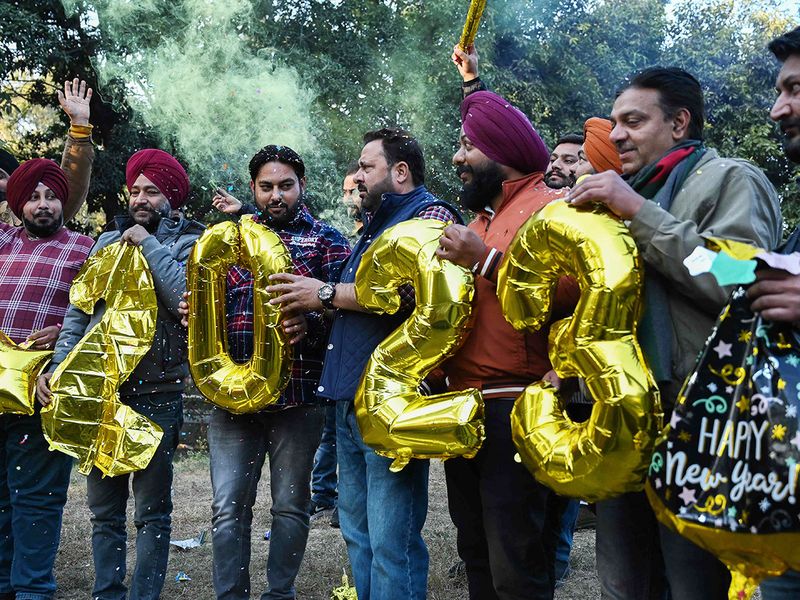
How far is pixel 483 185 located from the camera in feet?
10.7

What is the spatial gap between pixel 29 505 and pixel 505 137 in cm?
307

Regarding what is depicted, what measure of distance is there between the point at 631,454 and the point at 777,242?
0.75 m

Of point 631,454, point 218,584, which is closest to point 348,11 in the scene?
point 218,584

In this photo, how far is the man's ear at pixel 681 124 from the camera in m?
2.65

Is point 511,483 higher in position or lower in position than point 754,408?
lower

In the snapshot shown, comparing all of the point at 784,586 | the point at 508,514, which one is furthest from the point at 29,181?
the point at 784,586

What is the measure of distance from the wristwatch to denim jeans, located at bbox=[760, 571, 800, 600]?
6.33 feet

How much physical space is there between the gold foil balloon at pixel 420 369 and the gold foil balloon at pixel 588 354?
0.23m

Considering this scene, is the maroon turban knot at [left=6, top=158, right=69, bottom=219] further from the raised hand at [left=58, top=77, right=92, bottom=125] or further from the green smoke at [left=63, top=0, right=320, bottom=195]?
the green smoke at [left=63, top=0, right=320, bottom=195]

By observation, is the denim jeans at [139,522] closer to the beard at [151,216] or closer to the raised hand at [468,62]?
the beard at [151,216]

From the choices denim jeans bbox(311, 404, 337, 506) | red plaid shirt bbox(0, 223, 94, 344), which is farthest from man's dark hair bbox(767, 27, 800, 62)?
denim jeans bbox(311, 404, 337, 506)

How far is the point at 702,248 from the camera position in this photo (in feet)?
6.81

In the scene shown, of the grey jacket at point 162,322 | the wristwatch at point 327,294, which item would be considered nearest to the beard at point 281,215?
the grey jacket at point 162,322

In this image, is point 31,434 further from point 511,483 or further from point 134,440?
point 511,483
